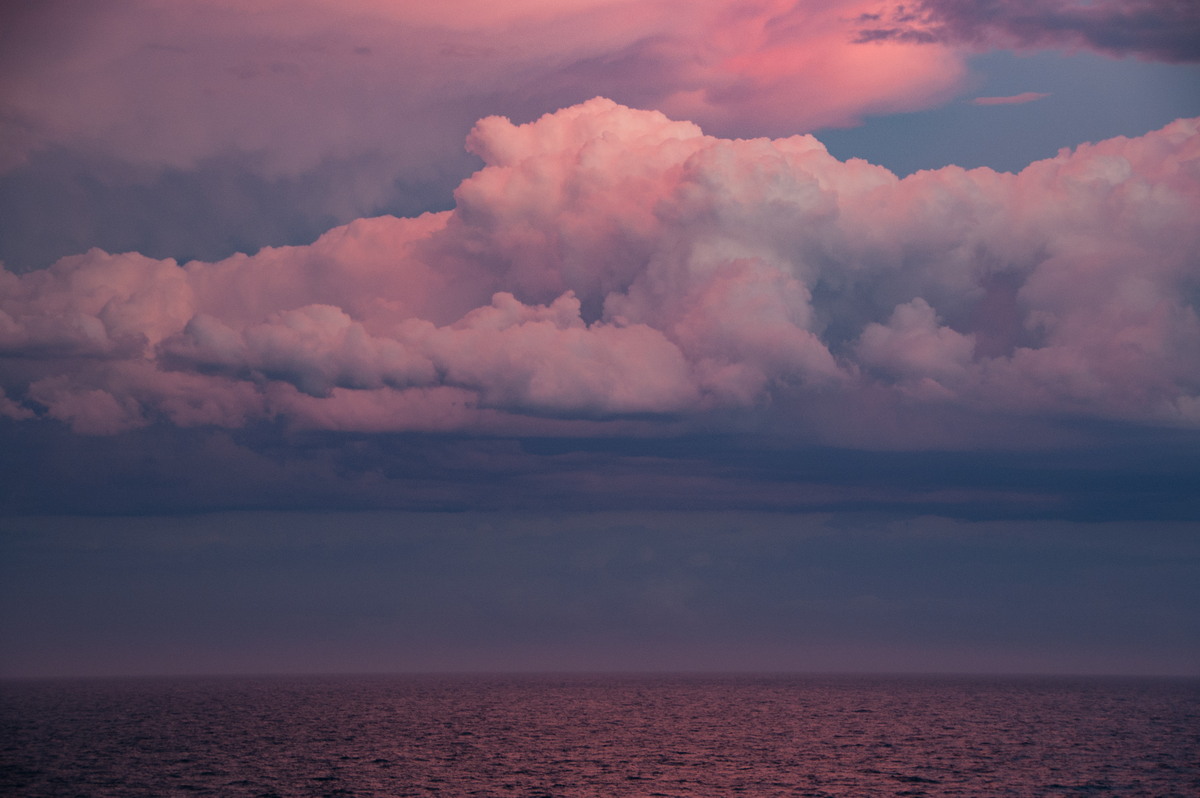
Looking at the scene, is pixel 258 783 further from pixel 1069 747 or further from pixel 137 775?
pixel 1069 747

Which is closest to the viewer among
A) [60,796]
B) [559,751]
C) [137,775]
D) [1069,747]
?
[60,796]

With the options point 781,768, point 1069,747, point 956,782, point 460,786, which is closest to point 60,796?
point 460,786

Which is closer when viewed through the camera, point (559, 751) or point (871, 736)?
point (559, 751)

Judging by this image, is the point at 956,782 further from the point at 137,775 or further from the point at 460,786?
the point at 137,775

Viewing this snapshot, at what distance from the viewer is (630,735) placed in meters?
157

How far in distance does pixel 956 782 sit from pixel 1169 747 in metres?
58.6

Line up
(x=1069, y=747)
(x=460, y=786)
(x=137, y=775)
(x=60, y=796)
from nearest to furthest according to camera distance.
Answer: (x=60, y=796), (x=460, y=786), (x=137, y=775), (x=1069, y=747)

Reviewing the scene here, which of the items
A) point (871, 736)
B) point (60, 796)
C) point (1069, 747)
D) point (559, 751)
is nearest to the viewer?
point (60, 796)

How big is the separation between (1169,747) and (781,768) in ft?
211

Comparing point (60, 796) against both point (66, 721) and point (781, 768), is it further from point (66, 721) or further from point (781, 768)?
point (66, 721)

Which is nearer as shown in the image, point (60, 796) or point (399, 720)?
point (60, 796)

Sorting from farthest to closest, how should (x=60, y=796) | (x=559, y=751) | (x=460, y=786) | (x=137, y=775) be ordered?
(x=559, y=751) → (x=137, y=775) → (x=460, y=786) → (x=60, y=796)

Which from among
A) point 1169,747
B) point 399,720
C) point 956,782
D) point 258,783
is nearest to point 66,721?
point 399,720

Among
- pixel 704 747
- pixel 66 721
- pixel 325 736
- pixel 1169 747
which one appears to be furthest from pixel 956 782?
pixel 66 721
